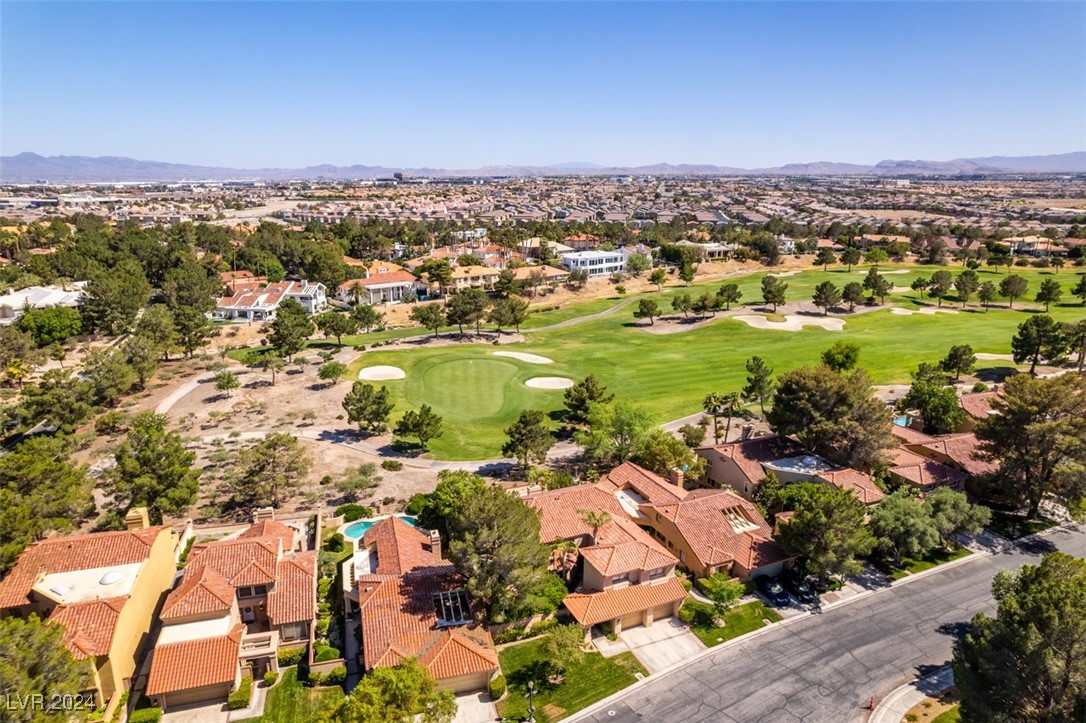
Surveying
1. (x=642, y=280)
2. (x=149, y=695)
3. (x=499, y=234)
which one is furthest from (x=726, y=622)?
(x=499, y=234)

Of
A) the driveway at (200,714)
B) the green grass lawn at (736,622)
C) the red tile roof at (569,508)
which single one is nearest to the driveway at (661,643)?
the green grass lawn at (736,622)

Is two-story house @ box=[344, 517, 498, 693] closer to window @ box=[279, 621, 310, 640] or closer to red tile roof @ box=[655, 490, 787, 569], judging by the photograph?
window @ box=[279, 621, 310, 640]

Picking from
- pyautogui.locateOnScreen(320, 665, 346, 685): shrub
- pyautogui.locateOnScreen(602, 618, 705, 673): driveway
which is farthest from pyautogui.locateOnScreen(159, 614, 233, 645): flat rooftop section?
pyautogui.locateOnScreen(602, 618, 705, 673): driveway

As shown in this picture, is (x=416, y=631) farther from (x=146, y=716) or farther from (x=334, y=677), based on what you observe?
(x=146, y=716)

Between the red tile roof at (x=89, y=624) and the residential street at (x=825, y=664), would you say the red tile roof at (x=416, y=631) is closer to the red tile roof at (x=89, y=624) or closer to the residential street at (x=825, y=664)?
the residential street at (x=825, y=664)

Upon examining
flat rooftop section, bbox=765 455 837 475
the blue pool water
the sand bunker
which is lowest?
the blue pool water

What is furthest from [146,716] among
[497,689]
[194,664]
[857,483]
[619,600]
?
[857,483]
